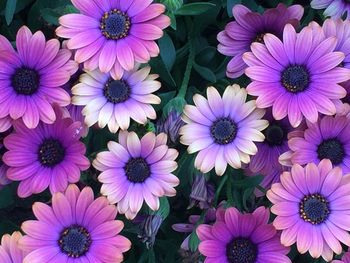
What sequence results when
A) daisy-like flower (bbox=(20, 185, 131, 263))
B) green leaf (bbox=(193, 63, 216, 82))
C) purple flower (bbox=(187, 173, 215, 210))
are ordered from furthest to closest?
green leaf (bbox=(193, 63, 216, 82)) → purple flower (bbox=(187, 173, 215, 210)) → daisy-like flower (bbox=(20, 185, 131, 263))

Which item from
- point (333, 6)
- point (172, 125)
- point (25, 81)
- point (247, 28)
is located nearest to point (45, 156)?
point (25, 81)

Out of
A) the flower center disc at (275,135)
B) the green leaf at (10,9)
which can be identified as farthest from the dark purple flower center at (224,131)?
the green leaf at (10,9)

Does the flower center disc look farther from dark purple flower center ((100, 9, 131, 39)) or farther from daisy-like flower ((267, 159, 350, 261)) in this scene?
dark purple flower center ((100, 9, 131, 39))

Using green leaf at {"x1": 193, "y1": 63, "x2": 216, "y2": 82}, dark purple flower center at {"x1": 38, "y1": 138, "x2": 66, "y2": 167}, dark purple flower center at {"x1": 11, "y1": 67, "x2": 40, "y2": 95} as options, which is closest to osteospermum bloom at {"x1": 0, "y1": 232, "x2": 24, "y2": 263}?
dark purple flower center at {"x1": 38, "y1": 138, "x2": 66, "y2": 167}

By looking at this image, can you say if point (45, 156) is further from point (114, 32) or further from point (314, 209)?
point (314, 209)

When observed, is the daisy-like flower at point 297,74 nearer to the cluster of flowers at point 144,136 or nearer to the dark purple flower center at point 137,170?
the cluster of flowers at point 144,136
